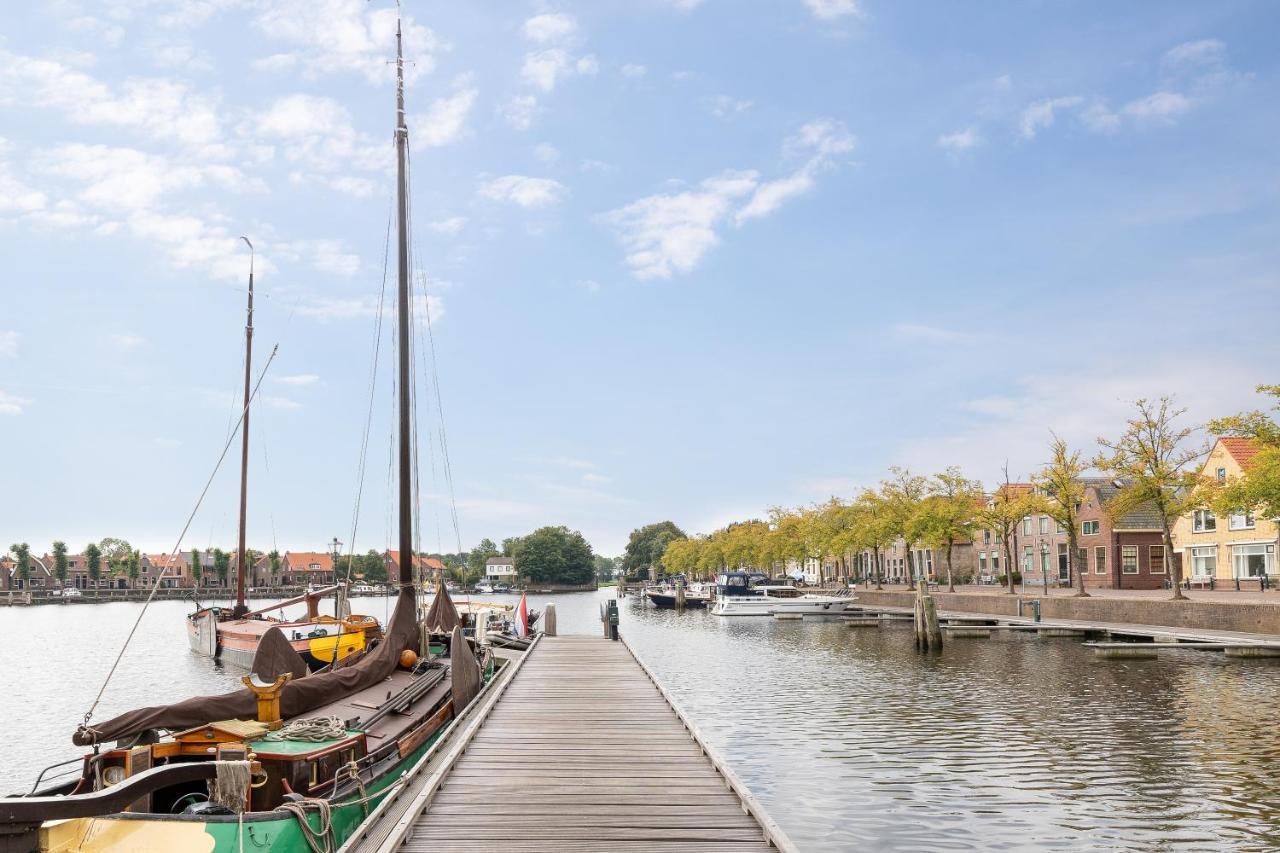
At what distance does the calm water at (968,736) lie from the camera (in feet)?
53.3

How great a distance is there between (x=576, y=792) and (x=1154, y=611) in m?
44.2

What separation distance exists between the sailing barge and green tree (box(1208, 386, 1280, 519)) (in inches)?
1389

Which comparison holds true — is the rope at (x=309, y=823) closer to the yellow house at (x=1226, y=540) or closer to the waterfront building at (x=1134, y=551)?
the yellow house at (x=1226, y=540)

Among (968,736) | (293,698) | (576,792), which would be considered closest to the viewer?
(576,792)

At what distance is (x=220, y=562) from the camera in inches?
6949

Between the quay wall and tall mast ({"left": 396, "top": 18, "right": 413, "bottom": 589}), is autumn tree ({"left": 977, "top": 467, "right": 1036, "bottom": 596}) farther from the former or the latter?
tall mast ({"left": 396, "top": 18, "right": 413, "bottom": 589})

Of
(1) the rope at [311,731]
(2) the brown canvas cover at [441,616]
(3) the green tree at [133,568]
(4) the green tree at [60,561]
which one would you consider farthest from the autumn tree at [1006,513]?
(3) the green tree at [133,568]

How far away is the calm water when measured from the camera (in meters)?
16.2

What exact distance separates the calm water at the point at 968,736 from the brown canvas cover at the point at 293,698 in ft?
26.8

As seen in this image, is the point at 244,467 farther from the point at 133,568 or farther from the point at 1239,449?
the point at 133,568

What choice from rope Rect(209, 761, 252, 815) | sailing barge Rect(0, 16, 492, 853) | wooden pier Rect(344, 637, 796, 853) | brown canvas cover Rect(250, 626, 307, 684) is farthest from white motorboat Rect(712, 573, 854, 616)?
rope Rect(209, 761, 252, 815)

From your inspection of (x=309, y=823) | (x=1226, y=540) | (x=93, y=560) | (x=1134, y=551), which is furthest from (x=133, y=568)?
(x=309, y=823)

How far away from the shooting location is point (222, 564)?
577ft

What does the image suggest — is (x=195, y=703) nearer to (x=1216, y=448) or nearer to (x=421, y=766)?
(x=421, y=766)
